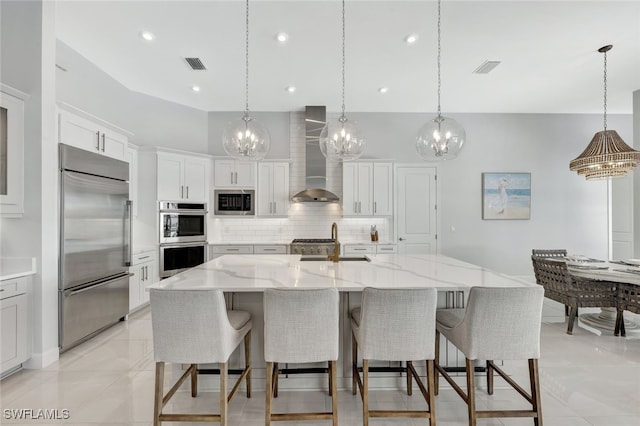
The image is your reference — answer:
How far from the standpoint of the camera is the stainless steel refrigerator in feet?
9.91

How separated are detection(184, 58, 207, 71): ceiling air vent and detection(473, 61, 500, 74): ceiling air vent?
11.8 feet

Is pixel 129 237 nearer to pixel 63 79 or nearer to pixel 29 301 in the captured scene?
pixel 29 301

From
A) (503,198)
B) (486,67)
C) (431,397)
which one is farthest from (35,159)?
(503,198)

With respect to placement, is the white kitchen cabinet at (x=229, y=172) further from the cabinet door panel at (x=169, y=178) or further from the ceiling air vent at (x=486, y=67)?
the ceiling air vent at (x=486, y=67)

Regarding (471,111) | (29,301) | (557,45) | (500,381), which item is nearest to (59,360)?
(29,301)

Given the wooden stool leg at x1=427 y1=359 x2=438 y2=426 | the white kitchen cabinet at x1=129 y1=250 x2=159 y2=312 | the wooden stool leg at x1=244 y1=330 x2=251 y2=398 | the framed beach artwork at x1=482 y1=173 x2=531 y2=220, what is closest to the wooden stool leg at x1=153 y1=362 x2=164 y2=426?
the wooden stool leg at x1=244 y1=330 x2=251 y2=398

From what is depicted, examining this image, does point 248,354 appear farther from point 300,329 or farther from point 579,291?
point 579,291

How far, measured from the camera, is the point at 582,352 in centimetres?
312

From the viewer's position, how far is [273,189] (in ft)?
18.2

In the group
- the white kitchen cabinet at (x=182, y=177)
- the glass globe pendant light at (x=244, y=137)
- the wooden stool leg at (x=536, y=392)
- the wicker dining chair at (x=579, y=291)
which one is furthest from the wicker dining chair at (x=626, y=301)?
the white kitchen cabinet at (x=182, y=177)

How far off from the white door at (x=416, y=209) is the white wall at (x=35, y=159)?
4834 mm

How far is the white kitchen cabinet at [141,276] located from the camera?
416cm

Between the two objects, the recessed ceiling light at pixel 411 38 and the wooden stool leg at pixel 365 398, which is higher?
the recessed ceiling light at pixel 411 38

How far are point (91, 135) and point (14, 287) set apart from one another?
1.70 metres
